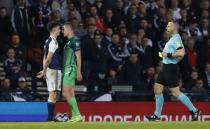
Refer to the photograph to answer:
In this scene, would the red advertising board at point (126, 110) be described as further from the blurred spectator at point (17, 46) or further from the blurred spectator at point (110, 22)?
the blurred spectator at point (110, 22)

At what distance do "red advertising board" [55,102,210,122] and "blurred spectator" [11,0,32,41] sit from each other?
279 centimetres

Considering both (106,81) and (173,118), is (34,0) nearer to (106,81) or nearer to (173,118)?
(106,81)

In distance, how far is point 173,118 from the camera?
65.9 feet

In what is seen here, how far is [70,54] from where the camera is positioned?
16500mm

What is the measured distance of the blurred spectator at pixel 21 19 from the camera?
21.3 meters

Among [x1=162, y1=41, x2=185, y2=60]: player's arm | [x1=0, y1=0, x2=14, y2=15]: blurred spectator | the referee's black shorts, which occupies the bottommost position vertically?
the referee's black shorts

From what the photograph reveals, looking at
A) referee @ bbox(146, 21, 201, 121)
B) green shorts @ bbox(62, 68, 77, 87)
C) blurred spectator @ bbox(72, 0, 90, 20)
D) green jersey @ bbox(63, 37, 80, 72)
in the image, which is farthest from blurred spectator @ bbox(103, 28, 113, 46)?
green shorts @ bbox(62, 68, 77, 87)

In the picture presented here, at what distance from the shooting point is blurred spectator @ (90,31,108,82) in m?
21.1

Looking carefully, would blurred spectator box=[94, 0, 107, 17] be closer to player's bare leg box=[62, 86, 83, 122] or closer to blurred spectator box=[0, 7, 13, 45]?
blurred spectator box=[0, 7, 13, 45]

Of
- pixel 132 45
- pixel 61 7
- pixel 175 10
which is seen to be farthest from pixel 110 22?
pixel 175 10

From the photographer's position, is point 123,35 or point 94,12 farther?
point 94,12

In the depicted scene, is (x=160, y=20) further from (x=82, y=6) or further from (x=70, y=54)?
(x=70, y=54)

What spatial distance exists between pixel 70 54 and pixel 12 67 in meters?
3.95

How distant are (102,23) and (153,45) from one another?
1.53 meters
